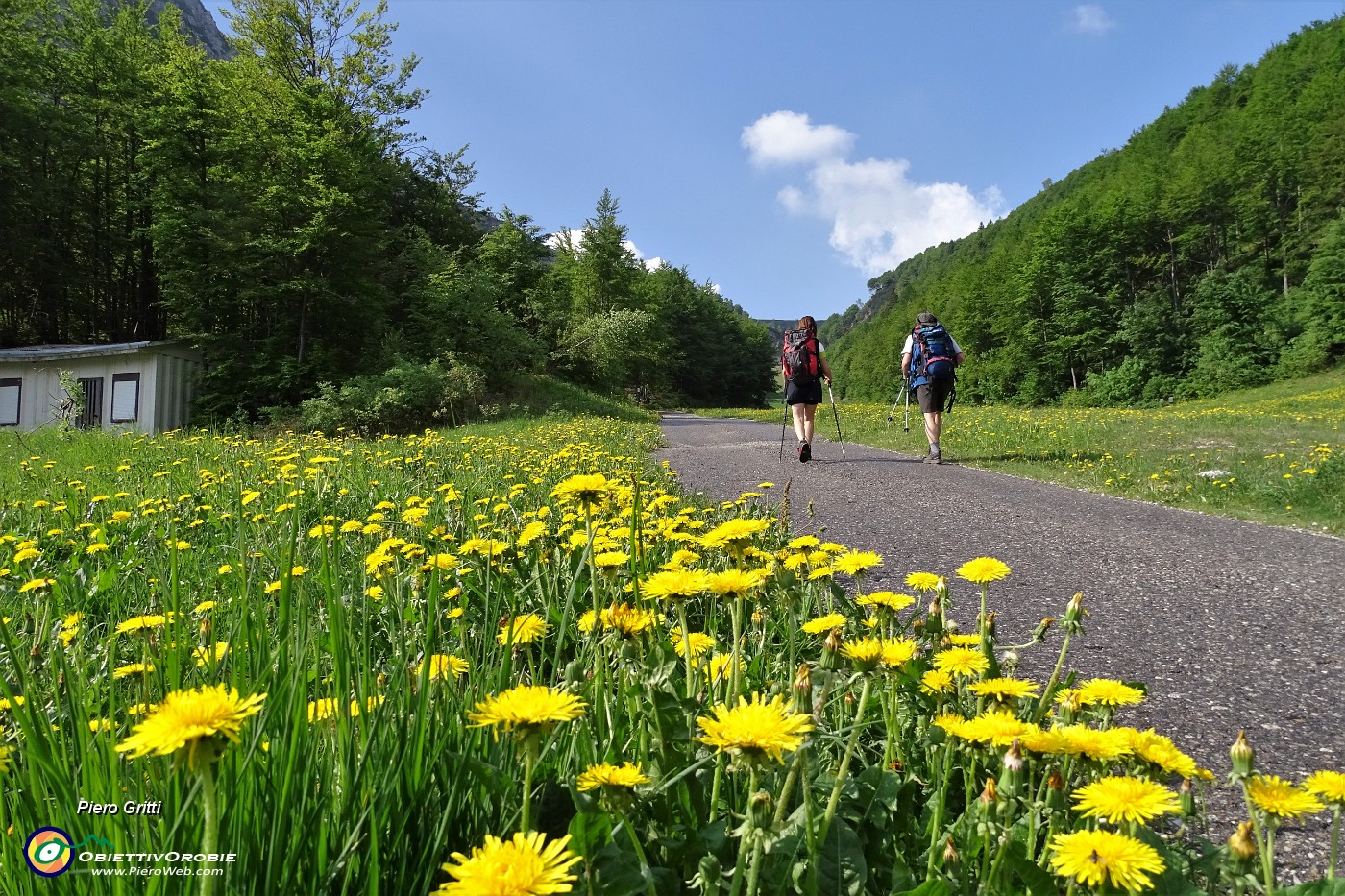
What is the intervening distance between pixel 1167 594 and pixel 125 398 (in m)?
24.5

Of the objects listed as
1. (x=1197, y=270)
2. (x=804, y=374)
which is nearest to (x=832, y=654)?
(x=804, y=374)

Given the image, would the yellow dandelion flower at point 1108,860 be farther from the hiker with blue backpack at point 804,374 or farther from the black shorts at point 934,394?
the black shorts at point 934,394

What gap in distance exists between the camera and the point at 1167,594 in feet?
9.71

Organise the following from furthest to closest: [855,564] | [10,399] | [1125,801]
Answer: [10,399], [855,564], [1125,801]

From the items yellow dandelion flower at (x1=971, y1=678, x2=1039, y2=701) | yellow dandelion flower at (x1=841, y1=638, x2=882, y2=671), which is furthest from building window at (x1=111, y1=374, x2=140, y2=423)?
yellow dandelion flower at (x1=971, y1=678, x2=1039, y2=701)

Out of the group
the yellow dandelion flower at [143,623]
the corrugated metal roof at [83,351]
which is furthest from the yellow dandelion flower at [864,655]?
the corrugated metal roof at [83,351]

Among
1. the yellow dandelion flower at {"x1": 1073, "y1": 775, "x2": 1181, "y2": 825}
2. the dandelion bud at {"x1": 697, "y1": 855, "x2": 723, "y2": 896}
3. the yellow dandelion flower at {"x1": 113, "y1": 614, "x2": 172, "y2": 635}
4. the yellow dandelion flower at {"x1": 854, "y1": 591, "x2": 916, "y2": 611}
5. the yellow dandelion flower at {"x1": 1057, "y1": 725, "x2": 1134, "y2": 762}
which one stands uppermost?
the yellow dandelion flower at {"x1": 854, "y1": 591, "x2": 916, "y2": 611}

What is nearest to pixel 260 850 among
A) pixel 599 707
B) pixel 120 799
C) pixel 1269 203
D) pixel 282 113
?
pixel 120 799

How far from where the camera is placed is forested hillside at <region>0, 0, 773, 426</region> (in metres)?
20.6

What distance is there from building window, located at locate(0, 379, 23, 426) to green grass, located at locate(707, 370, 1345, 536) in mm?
23316

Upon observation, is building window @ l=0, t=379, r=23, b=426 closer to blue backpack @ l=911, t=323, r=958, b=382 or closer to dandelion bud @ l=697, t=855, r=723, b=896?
blue backpack @ l=911, t=323, r=958, b=382

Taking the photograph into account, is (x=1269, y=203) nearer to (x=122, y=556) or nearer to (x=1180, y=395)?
(x=1180, y=395)

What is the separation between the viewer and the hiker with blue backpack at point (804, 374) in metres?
8.31

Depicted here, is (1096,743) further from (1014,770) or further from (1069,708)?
(1069,708)
